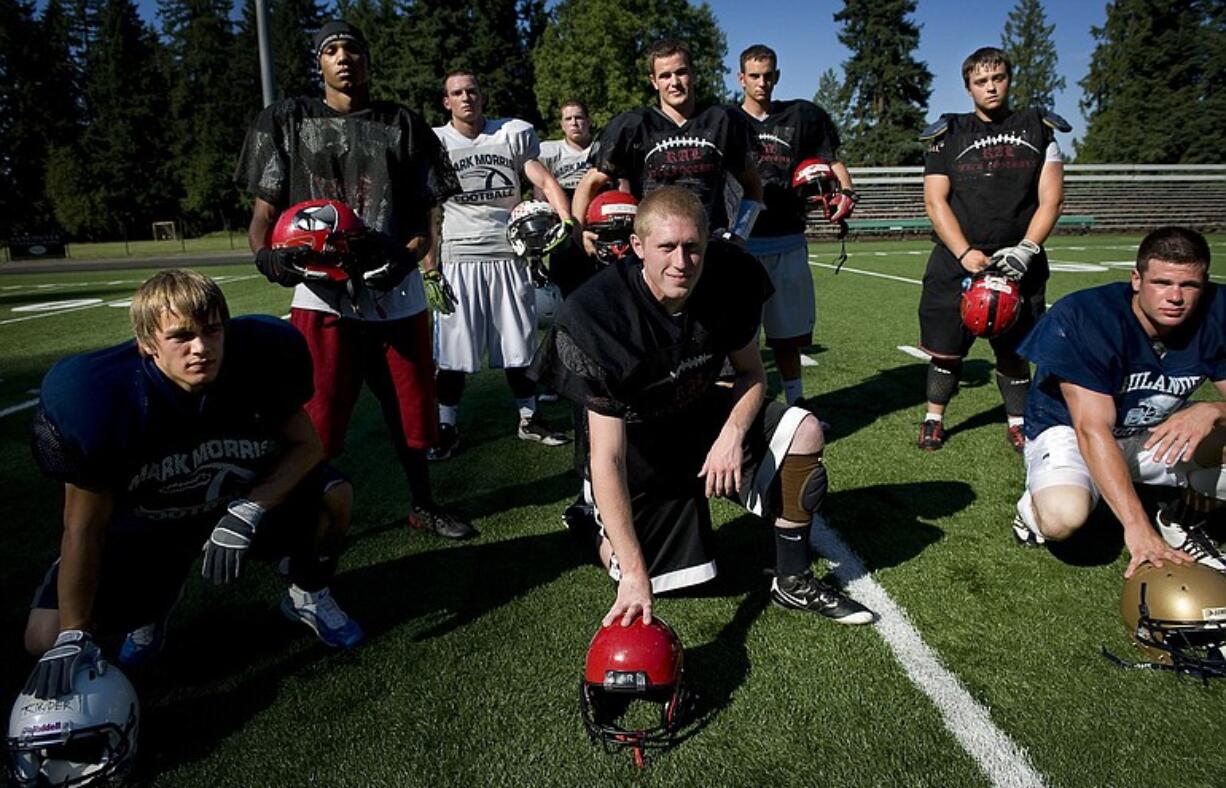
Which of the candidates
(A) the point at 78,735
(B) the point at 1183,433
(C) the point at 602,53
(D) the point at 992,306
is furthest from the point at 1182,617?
(C) the point at 602,53

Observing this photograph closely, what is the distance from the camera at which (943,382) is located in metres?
4.55

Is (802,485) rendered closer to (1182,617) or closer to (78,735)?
(1182,617)

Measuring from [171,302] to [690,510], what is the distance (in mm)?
1813

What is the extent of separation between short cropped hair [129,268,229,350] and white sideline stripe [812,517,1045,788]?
233 centimetres

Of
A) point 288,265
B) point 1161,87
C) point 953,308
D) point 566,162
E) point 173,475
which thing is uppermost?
point 1161,87

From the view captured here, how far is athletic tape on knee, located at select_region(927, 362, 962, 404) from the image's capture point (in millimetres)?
4547

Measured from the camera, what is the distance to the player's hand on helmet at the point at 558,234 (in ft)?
13.4

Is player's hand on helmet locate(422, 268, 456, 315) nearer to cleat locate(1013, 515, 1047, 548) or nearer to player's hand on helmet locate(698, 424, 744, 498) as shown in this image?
player's hand on helmet locate(698, 424, 744, 498)

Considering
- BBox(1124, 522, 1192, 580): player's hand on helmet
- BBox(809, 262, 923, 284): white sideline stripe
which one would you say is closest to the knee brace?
BBox(1124, 522, 1192, 580): player's hand on helmet

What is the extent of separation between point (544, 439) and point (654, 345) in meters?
2.49

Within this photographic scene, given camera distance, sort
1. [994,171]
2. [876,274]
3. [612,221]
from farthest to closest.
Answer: [876,274] → [994,171] → [612,221]

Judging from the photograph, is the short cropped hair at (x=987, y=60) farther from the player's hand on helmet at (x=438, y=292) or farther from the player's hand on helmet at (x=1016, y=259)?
the player's hand on helmet at (x=438, y=292)

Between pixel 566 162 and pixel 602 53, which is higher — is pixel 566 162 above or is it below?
below

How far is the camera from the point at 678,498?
2.90 m
